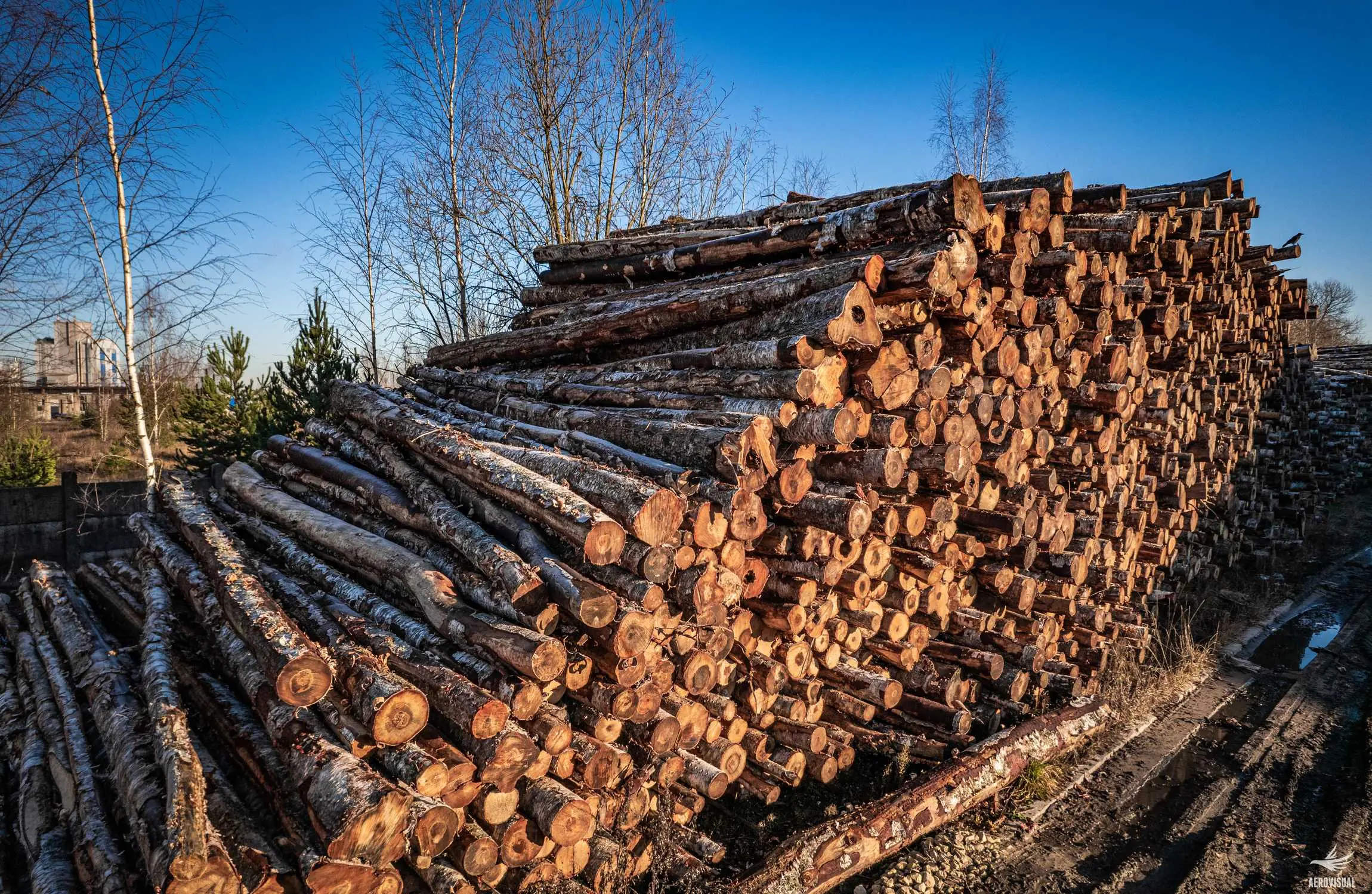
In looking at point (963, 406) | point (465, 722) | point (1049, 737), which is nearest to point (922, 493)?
point (963, 406)

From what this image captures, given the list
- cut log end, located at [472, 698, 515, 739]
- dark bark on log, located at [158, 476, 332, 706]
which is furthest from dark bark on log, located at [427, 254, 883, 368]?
dark bark on log, located at [158, 476, 332, 706]

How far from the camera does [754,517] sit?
13.0 ft

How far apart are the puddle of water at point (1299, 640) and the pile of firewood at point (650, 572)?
127cm

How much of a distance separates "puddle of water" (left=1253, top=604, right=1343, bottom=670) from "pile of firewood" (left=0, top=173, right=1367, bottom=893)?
1275mm

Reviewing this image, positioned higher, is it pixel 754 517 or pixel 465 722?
pixel 754 517

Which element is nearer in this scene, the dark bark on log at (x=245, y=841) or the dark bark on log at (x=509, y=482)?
the dark bark on log at (x=245, y=841)

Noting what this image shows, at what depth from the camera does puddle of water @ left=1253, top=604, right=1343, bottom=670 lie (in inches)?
280

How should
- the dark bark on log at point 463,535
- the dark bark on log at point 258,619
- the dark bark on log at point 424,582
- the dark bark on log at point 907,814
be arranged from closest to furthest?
the dark bark on log at point 258,619, the dark bark on log at point 424,582, the dark bark on log at point 463,535, the dark bark on log at point 907,814

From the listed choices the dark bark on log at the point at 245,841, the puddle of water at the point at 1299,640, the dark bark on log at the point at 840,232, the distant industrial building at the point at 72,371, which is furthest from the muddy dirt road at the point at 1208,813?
the distant industrial building at the point at 72,371

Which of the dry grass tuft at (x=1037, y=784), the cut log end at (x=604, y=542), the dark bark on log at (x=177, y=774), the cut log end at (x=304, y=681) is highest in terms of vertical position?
the cut log end at (x=604, y=542)

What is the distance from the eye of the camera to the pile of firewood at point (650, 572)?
121 inches

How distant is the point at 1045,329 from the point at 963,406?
111 centimetres

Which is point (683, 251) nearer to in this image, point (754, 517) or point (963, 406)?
point (963, 406)

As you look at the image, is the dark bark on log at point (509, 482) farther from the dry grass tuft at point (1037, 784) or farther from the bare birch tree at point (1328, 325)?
the bare birch tree at point (1328, 325)
